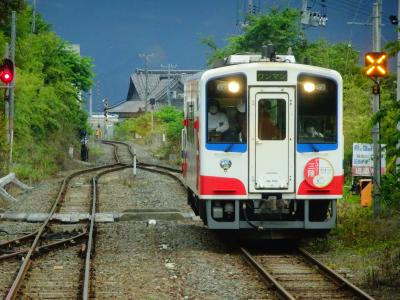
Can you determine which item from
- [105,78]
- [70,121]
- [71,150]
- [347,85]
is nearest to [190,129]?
[347,85]

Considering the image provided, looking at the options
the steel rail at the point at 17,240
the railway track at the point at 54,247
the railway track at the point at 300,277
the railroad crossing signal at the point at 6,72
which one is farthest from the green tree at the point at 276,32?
the railway track at the point at 300,277

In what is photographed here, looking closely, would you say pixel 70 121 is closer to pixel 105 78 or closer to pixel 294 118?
pixel 294 118

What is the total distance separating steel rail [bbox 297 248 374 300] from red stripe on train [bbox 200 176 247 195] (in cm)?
141

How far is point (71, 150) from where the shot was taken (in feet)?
148

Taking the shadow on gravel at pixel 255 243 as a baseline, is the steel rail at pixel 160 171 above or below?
above

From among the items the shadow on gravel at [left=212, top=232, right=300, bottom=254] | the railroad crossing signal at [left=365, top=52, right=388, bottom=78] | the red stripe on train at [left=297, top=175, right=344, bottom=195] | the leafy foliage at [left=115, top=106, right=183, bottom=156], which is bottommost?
the shadow on gravel at [left=212, top=232, right=300, bottom=254]

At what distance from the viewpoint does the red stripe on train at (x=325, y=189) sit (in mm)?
14141

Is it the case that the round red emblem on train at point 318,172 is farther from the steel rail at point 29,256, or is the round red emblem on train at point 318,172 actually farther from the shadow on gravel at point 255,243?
the steel rail at point 29,256

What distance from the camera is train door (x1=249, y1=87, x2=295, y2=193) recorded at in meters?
14.1

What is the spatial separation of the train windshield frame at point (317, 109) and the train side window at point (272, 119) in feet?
0.87

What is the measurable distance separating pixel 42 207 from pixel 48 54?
23469 millimetres

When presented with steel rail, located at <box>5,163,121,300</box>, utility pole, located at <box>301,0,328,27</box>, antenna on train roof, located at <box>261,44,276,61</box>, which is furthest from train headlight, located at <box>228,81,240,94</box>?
utility pole, located at <box>301,0,328,27</box>

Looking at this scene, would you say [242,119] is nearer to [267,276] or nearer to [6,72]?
[267,276]

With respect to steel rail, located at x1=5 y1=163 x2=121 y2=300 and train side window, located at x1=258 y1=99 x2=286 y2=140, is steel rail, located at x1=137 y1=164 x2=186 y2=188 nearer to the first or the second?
steel rail, located at x1=5 y1=163 x2=121 y2=300
